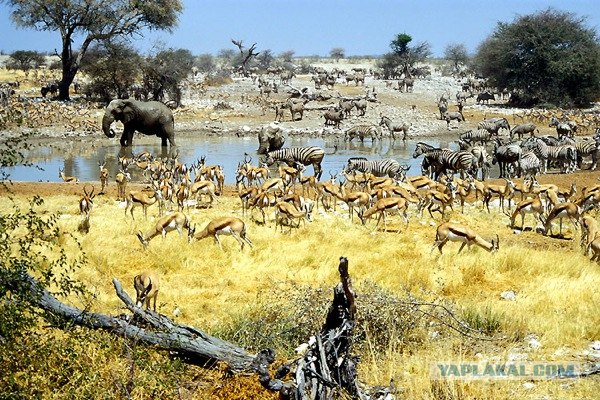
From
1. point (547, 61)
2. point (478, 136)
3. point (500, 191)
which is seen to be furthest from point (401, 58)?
point (500, 191)

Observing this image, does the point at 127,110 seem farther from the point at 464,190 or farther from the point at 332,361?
the point at 332,361

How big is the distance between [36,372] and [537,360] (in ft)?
13.4

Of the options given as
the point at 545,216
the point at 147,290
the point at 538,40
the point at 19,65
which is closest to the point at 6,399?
the point at 147,290

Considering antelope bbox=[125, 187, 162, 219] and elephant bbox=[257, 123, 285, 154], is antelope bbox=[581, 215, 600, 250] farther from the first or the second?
elephant bbox=[257, 123, 285, 154]

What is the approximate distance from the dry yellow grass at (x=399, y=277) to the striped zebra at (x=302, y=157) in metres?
7.91

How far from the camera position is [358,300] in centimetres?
653

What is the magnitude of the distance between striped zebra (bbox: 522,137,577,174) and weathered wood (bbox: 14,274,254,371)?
19.0m

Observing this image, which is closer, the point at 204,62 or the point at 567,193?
the point at 567,193

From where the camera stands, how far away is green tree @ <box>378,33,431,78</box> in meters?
61.6

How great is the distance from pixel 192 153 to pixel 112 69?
14.1 m

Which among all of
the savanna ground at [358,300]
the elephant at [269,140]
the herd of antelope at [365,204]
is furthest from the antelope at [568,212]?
the elephant at [269,140]

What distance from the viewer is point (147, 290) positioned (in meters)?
7.43

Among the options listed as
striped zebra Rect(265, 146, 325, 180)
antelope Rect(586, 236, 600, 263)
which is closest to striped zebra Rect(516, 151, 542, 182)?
striped zebra Rect(265, 146, 325, 180)

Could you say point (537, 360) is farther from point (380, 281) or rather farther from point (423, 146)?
point (423, 146)
